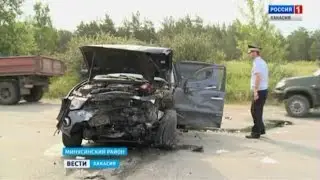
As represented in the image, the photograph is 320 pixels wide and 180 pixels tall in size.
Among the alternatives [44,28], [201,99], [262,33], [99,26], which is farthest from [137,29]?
[201,99]

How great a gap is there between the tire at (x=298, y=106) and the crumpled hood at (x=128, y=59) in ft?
23.6

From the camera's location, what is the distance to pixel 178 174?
7484 mm

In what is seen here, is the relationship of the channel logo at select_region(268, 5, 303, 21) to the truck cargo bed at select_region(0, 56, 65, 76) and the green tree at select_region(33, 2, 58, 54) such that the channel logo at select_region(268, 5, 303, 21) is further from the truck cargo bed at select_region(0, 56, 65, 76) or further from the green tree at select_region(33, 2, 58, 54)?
the green tree at select_region(33, 2, 58, 54)

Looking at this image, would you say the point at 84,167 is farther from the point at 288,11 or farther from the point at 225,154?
the point at 288,11

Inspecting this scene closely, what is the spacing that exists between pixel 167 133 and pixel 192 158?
26.2 inches

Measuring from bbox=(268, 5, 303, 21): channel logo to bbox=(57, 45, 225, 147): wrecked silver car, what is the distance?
730 cm

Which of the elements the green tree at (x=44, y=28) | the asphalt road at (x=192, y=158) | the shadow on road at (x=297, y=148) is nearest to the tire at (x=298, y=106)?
the asphalt road at (x=192, y=158)

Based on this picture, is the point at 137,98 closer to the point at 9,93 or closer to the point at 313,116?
the point at 313,116

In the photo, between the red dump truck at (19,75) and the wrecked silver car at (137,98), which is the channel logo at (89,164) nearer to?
the wrecked silver car at (137,98)

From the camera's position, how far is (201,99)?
11.1 metres

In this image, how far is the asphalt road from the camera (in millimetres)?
Result: 7473

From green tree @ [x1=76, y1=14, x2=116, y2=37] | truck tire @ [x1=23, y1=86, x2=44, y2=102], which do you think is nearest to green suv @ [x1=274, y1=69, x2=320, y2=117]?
truck tire @ [x1=23, y1=86, x2=44, y2=102]

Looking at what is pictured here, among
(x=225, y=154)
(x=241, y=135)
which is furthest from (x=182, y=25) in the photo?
(x=225, y=154)

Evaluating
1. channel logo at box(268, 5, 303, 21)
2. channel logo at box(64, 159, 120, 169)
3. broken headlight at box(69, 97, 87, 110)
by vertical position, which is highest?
channel logo at box(268, 5, 303, 21)
